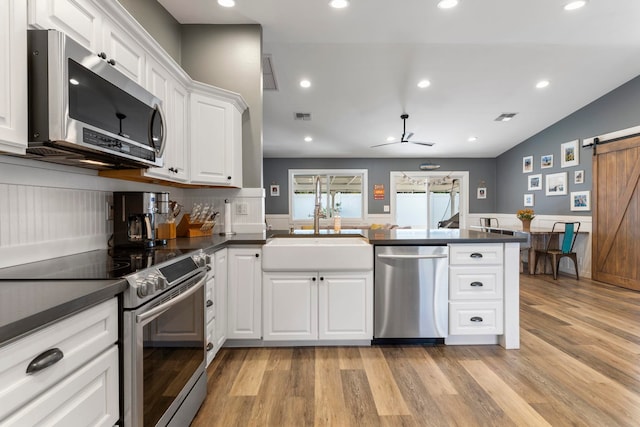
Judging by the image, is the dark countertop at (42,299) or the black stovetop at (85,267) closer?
the dark countertop at (42,299)

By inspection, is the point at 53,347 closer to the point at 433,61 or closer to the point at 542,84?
the point at 433,61

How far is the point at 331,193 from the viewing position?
814cm

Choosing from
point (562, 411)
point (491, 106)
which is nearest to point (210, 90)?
point (562, 411)

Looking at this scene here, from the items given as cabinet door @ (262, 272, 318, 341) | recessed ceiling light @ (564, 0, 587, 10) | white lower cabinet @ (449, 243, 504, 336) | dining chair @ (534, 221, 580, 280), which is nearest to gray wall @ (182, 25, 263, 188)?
cabinet door @ (262, 272, 318, 341)

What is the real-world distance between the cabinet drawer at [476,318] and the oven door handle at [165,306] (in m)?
1.92

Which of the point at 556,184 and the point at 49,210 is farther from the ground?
the point at 556,184

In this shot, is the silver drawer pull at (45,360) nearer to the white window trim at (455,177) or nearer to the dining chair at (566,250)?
the dining chair at (566,250)

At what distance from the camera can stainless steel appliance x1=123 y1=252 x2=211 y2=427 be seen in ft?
3.62

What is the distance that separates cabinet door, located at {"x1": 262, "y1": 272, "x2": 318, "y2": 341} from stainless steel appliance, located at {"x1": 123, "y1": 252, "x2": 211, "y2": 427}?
71 centimetres

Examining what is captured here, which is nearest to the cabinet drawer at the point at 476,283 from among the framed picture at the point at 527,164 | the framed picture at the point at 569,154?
the framed picture at the point at 569,154

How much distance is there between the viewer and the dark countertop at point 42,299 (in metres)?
0.69

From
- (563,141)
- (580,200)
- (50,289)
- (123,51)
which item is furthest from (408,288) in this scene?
(563,141)

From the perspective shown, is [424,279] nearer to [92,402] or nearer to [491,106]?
[92,402]

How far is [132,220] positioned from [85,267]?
0.70 m
